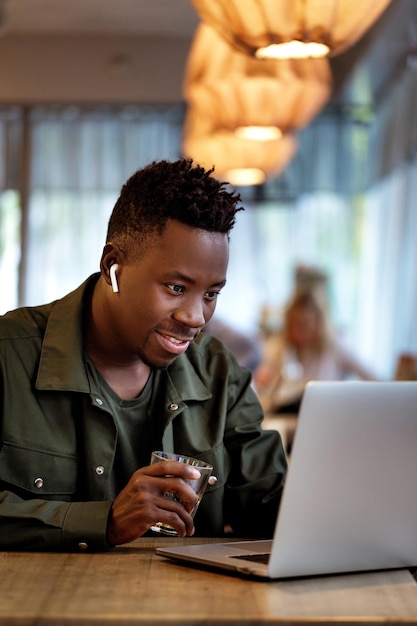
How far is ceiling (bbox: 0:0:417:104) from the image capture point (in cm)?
639

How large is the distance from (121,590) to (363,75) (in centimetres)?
631

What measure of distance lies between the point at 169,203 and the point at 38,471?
483 mm

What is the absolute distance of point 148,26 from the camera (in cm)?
721

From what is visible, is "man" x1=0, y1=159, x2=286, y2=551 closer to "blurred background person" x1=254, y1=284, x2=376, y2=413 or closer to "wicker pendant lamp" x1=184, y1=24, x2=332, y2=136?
"wicker pendant lamp" x1=184, y1=24, x2=332, y2=136

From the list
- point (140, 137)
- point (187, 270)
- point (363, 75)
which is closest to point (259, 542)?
point (187, 270)

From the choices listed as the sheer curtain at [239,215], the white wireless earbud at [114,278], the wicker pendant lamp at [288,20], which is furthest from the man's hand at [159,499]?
the sheer curtain at [239,215]

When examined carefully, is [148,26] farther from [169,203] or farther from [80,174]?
[169,203]

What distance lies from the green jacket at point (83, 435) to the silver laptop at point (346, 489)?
0.85 feet

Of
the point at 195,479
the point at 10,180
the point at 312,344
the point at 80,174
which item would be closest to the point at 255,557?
the point at 195,479

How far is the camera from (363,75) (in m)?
7.23

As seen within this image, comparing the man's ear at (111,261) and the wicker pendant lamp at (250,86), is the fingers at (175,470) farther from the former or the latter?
the wicker pendant lamp at (250,86)

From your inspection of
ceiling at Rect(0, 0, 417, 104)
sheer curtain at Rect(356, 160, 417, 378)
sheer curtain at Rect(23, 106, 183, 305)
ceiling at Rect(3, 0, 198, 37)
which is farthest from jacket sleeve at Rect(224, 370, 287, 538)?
sheer curtain at Rect(23, 106, 183, 305)

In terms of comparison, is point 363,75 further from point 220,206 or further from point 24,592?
point 24,592

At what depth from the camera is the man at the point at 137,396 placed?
63.6 inches
